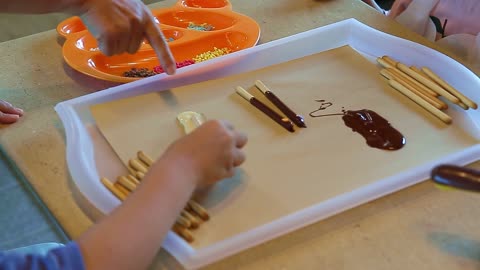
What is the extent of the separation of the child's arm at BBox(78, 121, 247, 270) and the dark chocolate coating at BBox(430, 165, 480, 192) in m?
0.23

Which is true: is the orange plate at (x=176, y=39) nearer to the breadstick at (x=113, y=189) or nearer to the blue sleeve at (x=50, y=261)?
the breadstick at (x=113, y=189)

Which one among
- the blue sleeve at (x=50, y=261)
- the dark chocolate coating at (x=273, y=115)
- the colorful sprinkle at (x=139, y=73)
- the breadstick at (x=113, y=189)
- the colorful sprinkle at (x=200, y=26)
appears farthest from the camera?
the colorful sprinkle at (x=200, y=26)

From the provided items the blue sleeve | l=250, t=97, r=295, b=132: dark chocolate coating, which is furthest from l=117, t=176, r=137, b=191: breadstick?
l=250, t=97, r=295, b=132: dark chocolate coating

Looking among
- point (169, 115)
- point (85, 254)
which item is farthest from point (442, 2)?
point (85, 254)

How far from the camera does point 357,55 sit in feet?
3.15

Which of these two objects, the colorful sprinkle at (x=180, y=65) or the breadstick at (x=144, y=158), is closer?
the breadstick at (x=144, y=158)

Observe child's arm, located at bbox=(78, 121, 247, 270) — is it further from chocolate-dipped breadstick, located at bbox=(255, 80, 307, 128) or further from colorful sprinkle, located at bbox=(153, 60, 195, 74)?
colorful sprinkle, located at bbox=(153, 60, 195, 74)

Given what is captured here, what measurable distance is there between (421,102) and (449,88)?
49 millimetres

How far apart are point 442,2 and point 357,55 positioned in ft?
0.81

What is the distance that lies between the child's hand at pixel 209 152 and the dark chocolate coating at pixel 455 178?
0.73 feet

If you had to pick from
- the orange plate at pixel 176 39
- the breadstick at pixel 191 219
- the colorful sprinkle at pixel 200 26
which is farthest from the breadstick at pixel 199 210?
the colorful sprinkle at pixel 200 26

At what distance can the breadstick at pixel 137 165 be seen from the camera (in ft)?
2.35

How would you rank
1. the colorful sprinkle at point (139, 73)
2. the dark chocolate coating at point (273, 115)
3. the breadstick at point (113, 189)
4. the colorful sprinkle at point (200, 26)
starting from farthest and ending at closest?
the colorful sprinkle at point (200, 26)
the colorful sprinkle at point (139, 73)
the dark chocolate coating at point (273, 115)
the breadstick at point (113, 189)

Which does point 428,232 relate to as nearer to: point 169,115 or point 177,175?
point 177,175
